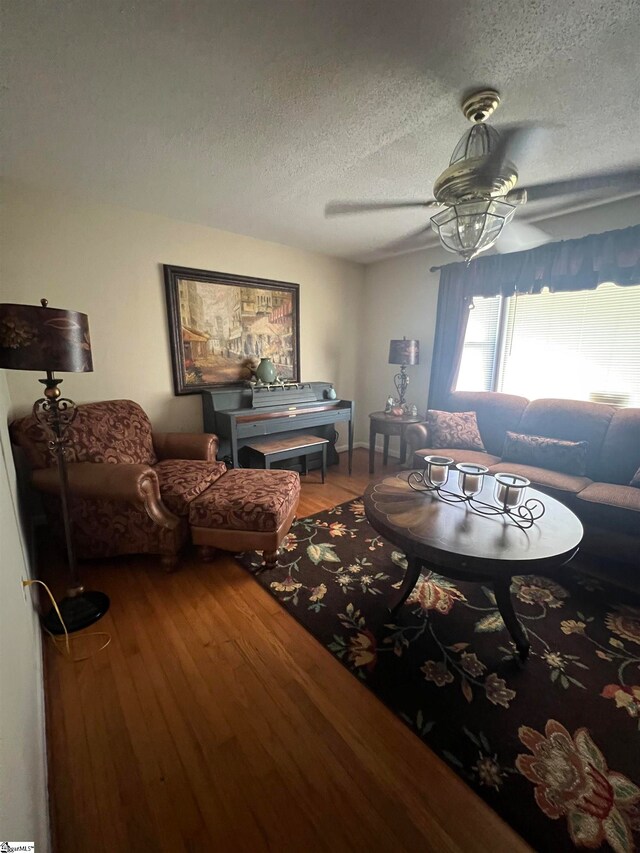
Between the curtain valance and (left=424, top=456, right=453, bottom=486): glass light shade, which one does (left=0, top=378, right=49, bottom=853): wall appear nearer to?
(left=424, top=456, right=453, bottom=486): glass light shade

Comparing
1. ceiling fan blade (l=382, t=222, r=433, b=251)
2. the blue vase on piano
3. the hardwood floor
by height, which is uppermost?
ceiling fan blade (l=382, t=222, r=433, b=251)

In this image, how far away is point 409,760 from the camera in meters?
1.12

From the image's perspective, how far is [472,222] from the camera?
4.83 feet

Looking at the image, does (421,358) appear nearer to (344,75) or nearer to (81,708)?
(344,75)

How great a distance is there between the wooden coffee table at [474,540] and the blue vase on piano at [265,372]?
6.40 ft

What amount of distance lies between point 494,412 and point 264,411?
217 centimetres

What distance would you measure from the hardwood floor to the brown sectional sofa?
5.61 ft

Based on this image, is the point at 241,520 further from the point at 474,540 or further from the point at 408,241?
the point at 408,241

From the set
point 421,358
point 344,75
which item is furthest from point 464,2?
point 421,358

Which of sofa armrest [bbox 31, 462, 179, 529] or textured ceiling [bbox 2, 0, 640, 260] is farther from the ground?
textured ceiling [bbox 2, 0, 640, 260]

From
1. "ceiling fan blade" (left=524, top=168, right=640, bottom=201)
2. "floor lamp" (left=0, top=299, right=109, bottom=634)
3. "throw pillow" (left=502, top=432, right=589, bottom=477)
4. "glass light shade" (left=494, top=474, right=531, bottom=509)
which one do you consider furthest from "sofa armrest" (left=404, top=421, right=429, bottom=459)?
"floor lamp" (left=0, top=299, right=109, bottom=634)

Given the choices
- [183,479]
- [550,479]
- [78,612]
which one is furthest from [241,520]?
[550,479]

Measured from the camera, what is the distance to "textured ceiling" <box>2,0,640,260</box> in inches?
43.2

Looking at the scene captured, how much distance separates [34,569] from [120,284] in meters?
2.11
